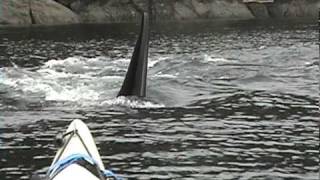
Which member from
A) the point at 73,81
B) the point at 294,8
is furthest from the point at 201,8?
the point at 73,81

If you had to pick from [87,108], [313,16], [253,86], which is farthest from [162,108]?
[313,16]

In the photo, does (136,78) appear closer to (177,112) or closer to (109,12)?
(177,112)

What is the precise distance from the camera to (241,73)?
23156mm

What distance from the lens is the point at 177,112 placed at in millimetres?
16375

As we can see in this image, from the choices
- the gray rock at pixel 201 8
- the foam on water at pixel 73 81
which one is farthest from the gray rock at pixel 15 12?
the foam on water at pixel 73 81

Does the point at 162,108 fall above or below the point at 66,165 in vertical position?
below

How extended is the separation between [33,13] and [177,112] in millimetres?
38171

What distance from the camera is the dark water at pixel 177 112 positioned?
11.9 metres

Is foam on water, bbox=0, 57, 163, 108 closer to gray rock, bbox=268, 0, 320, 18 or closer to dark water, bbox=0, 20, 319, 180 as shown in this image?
dark water, bbox=0, 20, 319, 180

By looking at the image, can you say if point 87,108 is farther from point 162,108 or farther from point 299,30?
point 299,30

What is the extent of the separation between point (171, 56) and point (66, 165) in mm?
22541

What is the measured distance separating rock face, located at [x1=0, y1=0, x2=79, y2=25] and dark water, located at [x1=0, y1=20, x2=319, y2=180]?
1942 cm

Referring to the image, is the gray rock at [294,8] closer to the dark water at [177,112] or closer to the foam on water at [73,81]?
the dark water at [177,112]

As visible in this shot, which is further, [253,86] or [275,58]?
[275,58]
